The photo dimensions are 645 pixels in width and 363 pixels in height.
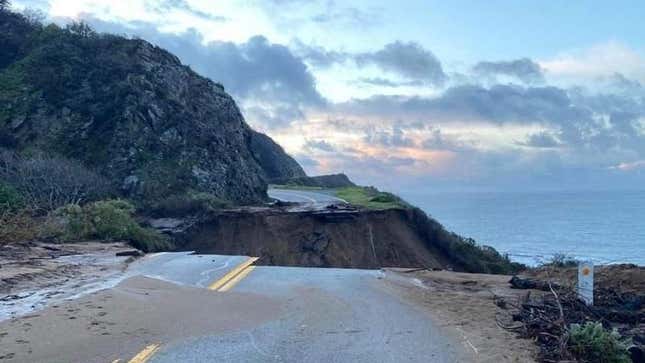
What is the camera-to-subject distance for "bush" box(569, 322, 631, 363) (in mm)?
7789

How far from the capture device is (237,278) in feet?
46.3

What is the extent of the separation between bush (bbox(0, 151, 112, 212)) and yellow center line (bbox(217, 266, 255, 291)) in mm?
16513

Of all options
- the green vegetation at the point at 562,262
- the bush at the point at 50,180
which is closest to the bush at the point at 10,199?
the bush at the point at 50,180

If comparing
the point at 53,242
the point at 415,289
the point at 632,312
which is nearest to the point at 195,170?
the point at 53,242

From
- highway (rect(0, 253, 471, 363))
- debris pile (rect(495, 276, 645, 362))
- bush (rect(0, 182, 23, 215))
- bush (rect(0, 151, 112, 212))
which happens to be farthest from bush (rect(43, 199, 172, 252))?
debris pile (rect(495, 276, 645, 362))

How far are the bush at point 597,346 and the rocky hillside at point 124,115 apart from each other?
33.9 meters

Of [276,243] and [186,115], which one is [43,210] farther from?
[186,115]

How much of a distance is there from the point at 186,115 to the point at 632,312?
38.3 metres

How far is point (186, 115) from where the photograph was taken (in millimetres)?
46250

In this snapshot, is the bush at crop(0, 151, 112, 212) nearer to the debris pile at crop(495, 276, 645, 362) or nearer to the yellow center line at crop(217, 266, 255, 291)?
the yellow center line at crop(217, 266, 255, 291)

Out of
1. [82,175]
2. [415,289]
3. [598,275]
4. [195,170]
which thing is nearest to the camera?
[415,289]

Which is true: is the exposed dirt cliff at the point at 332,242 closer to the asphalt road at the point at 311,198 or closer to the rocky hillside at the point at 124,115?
the asphalt road at the point at 311,198

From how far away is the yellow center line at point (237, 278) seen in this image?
12805 mm

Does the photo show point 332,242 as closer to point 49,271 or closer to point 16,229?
point 16,229
